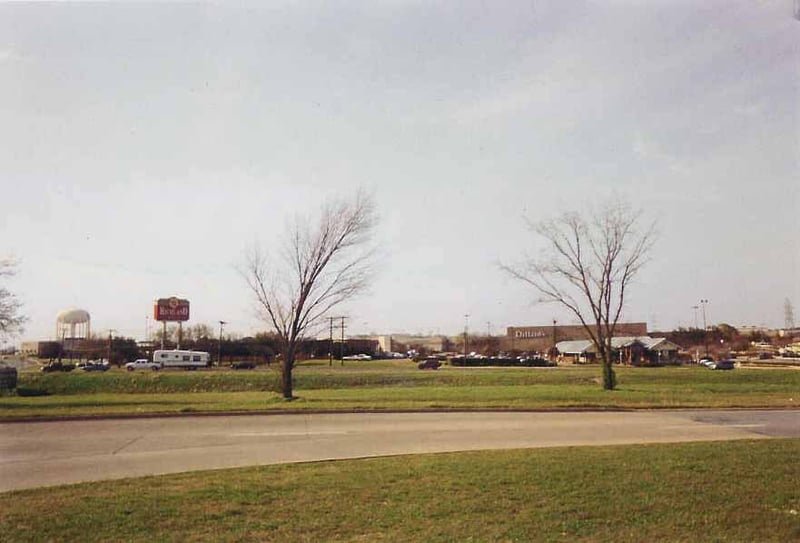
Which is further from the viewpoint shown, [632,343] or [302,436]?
[632,343]

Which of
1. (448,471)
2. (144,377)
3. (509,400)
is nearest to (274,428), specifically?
(448,471)

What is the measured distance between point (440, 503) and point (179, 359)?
2693 inches

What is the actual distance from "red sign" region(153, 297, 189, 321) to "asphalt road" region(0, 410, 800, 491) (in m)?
59.1

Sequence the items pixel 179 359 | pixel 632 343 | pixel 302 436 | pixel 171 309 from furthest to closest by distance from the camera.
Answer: pixel 632 343 < pixel 171 309 < pixel 179 359 < pixel 302 436

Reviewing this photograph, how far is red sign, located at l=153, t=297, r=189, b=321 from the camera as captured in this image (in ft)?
241

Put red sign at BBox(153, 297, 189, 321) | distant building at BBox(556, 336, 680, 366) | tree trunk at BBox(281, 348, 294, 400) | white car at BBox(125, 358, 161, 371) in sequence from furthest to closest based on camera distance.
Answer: distant building at BBox(556, 336, 680, 366), red sign at BBox(153, 297, 189, 321), white car at BBox(125, 358, 161, 371), tree trunk at BBox(281, 348, 294, 400)

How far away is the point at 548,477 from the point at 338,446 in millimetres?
4999

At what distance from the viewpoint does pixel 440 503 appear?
7133mm

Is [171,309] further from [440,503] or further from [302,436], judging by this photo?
[440,503]

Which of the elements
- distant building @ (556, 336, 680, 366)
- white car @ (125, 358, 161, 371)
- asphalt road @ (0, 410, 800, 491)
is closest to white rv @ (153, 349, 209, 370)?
white car @ (125, 358, 161, 371)

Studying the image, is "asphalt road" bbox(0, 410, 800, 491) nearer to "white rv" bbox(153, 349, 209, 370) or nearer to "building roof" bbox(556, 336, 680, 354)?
"white rv" bbox(153, 349, 209, 370)

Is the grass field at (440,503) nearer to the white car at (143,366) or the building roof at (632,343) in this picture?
the white car at (143,366)

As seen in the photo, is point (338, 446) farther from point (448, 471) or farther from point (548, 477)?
point (548, 477)

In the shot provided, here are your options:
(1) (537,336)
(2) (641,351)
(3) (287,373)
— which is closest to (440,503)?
(3) (287,373)
